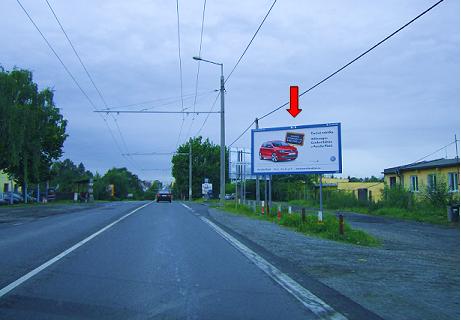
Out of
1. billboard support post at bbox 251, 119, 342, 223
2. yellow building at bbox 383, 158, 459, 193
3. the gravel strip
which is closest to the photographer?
the gravel strip

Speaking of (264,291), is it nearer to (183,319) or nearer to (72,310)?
(183,319)

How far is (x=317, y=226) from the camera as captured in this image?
62.2 ft

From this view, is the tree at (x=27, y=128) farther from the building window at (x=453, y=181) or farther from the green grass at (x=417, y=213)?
the building window at (x=453, y=181)

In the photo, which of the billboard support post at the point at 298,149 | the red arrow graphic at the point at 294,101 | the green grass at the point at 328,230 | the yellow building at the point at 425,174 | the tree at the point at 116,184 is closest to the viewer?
the green grass at the point at 328,230

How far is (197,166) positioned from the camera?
9306cm

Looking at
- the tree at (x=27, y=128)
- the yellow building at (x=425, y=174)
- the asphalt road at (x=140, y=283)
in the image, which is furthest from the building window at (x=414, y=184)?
the tree at (x=27, y=128)

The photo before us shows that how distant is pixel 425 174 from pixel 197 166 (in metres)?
58.6

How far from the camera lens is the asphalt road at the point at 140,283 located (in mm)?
6410

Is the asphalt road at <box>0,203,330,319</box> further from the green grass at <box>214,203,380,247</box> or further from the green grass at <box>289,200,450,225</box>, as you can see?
the green grass at <box>289,200,450,225</box>

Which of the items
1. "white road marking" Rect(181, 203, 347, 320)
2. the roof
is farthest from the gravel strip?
the roof

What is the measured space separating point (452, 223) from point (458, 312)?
19645mm

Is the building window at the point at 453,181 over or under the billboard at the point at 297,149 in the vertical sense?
under

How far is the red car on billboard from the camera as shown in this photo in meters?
26.0

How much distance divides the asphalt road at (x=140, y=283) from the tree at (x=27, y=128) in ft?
120
